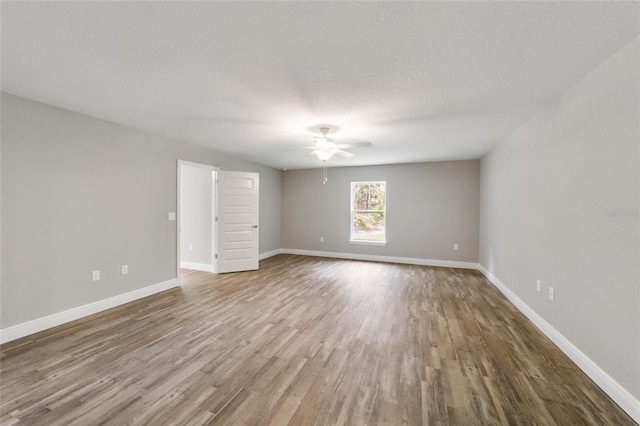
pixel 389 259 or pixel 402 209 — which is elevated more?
pixel 402 209

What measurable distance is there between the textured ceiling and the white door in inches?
77.7

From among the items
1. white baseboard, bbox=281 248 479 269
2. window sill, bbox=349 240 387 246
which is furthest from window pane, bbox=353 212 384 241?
white baseboard, bbox=281 248 479 269

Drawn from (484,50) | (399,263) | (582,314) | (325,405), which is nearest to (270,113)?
(484,50)

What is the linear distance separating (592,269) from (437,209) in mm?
4034

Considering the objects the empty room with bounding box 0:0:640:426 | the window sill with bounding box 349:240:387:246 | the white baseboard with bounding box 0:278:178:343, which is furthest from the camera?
the window sill with bounding box 349:240:387:246

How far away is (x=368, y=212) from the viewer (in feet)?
21.8

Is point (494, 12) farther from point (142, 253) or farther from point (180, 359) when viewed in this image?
point (142, 253)

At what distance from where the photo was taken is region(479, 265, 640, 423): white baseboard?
1.60 m

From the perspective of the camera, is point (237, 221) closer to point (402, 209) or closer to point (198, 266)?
point (198, 266)

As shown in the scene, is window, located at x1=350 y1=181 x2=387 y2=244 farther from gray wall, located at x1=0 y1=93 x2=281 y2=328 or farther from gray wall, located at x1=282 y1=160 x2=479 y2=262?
gray wall, located at x1=0 y1=93 x2=281 y2=328

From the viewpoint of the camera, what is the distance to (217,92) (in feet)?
8.02

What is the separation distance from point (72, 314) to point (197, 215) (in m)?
2.73

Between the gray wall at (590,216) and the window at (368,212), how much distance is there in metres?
3.35

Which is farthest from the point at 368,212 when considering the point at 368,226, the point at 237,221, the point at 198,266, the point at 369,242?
the point at 198,266
